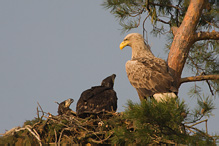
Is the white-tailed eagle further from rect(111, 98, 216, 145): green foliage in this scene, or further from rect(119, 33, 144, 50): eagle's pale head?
rect(111, 98, 216, 145): green foliage

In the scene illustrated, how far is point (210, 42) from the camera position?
7590 millimetres

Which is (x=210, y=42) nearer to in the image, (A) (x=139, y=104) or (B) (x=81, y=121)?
(B) (x=81, y=121)

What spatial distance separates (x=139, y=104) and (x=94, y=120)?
1733 millimetres

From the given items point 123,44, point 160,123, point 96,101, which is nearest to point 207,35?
point 123,44

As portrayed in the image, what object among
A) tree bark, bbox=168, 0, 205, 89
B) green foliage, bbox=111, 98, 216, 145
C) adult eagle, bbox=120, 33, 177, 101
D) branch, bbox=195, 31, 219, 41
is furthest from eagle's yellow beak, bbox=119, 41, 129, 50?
green foliage, bbox=111, 98, 216, 145

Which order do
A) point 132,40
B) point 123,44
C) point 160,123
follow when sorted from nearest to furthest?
point 160,123 < point 132,40 < point 123,44

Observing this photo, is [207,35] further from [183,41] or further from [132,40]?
[132,40]

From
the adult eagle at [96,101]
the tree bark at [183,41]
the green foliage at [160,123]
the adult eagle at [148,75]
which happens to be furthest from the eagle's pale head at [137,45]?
the green foliage at [160,123]

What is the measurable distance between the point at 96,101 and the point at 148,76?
105 cm

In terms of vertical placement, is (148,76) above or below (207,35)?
below

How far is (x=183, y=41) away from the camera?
6.29 meters

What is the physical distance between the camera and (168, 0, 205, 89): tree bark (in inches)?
240

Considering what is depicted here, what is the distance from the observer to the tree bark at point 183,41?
20.0 ft

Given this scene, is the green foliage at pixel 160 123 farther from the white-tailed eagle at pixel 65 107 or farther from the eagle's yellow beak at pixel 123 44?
the eagle's yellow beak at pixel 123 44
